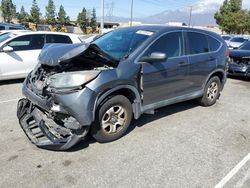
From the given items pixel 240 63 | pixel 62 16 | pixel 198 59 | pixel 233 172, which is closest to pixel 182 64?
pixel 198 59

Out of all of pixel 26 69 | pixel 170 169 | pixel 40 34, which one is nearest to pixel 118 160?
pixel 170 169

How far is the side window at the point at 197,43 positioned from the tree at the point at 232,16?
41.6 metres

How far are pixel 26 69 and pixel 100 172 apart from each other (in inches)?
221

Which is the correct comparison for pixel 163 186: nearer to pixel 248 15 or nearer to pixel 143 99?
pixel 143 99

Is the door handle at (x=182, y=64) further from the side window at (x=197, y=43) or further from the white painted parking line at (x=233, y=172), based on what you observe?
the white painted parking line at (x=233, y=172)

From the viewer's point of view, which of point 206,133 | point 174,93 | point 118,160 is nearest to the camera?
point 118,160

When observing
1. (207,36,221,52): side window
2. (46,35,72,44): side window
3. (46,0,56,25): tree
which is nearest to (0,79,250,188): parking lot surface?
(207,36,221,52): side window

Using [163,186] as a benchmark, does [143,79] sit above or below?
above

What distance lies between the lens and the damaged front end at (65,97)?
382cm

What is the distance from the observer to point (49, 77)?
4.11 metres

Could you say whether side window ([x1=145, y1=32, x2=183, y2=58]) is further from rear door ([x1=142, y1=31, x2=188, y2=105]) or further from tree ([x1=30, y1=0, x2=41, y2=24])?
tree ([x1=30, y1=0, x2=41, y2=24])

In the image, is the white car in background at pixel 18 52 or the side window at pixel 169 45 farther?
the white car in background at pixel 18 52

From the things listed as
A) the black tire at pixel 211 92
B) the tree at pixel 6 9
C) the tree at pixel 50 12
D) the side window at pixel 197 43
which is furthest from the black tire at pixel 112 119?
the tree at pixel 50 12

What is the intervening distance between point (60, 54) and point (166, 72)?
73.0 inches
